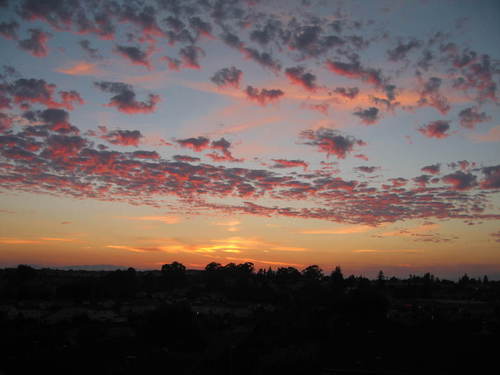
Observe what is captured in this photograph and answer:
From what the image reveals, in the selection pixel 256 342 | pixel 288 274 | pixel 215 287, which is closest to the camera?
pixel 256 342

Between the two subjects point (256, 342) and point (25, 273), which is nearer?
point (256, 342)

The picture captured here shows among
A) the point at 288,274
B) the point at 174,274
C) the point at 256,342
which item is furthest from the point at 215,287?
the point at 256,342

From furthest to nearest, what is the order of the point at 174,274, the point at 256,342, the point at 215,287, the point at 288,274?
the point at 288,274, the point at 174,274, the point at 215,287, the point at 256,342

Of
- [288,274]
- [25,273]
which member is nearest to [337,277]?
[288,274]

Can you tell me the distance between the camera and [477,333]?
38.4m

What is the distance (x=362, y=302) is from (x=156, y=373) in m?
28.5

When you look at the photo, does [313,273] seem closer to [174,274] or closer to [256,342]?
[174,274]

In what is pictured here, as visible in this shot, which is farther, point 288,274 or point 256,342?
point 288,274

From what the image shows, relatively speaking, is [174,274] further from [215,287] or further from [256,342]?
[256,342]

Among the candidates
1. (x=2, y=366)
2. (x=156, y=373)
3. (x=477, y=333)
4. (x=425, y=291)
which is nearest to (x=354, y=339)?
(x=477, y=333)

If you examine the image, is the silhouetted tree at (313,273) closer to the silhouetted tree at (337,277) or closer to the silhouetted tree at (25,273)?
the silhouetted tree at (337,277)

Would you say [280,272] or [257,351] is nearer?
[257,351]

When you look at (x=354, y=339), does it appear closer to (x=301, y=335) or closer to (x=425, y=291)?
(x=301, y=335)

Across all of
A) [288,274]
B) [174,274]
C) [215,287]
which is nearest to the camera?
[215,287]
